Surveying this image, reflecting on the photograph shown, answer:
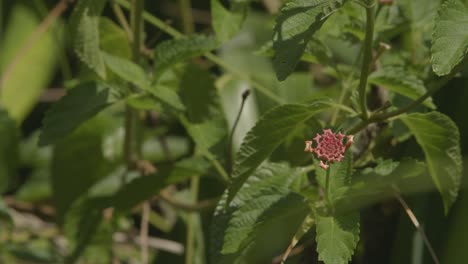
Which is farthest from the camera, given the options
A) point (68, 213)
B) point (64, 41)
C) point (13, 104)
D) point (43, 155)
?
point (64, 41)

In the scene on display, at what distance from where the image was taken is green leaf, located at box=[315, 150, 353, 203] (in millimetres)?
813

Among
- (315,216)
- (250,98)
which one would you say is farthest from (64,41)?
(315,216)

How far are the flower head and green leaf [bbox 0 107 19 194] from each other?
0.67 meters

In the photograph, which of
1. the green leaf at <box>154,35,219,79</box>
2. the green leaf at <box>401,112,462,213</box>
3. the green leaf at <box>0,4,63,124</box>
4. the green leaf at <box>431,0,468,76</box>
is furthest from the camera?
the green leaf at <box>0,4,63,124</box>

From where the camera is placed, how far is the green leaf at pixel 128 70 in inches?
38.8

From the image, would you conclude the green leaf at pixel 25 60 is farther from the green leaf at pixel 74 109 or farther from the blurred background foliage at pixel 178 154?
the green leaf at pixel 74 109

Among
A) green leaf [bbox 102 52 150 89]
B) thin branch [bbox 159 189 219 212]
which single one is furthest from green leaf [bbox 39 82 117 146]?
thin branch [bbox 159 189 219 212]

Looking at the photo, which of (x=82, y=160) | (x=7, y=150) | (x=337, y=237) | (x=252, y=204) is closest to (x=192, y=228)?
(x=82, y=160)

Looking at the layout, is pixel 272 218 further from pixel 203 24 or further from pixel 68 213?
pixel 203 24

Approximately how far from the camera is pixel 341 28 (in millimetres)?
960

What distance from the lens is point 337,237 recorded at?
2.51ft

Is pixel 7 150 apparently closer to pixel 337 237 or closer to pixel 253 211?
pixel 253 211

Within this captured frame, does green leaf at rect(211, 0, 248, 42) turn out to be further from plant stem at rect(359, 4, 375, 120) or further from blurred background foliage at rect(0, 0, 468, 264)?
plant stem at rect(359, 4, 375, 120)

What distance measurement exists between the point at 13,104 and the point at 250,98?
553 mm
